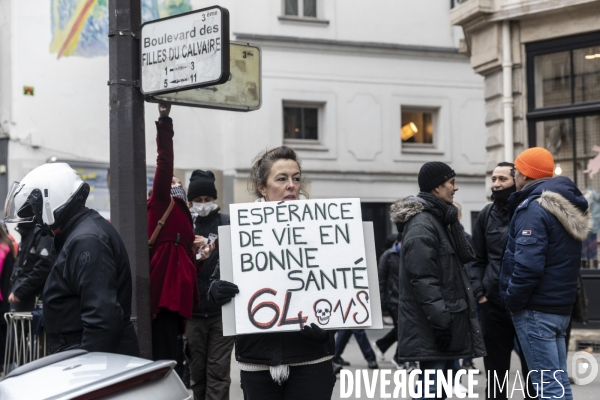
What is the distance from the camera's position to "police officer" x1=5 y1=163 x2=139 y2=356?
429cm

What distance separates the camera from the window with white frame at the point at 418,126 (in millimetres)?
22578

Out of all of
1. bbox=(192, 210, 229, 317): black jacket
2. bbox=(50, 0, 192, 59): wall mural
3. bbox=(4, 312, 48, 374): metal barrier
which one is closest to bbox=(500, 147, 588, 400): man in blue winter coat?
bbox=(192, 210, 229, 317): black jacket

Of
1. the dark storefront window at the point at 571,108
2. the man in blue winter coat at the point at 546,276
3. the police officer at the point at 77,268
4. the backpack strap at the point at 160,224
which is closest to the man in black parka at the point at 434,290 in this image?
the man in blue winter coat at the point at 546,276

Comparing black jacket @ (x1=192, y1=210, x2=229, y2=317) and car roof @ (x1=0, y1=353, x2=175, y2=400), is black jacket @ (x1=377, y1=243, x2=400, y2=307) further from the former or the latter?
car roof @ (x1=0, y1=353, x2=175, y2=400)

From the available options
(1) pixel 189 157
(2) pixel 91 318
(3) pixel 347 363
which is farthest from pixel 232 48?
(1) pixel 189 157

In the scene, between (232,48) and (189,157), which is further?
(189,157)

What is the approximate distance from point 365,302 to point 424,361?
1.86m

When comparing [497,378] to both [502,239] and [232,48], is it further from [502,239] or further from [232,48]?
[232,48]

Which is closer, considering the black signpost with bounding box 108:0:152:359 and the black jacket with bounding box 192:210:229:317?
the black signpost with bounding box 108:0:152:359

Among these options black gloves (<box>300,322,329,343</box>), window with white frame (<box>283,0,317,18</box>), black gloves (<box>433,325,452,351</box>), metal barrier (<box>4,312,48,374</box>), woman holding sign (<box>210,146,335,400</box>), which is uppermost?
window with white frame (<box>283,0,317,18</box>)

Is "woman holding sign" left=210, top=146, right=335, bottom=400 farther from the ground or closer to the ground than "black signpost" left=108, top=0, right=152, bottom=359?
closer to the ground

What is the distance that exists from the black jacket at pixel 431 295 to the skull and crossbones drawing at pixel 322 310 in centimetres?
171

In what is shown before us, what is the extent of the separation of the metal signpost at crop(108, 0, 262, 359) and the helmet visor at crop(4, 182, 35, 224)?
2.25 ft

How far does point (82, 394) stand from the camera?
11.1ft
